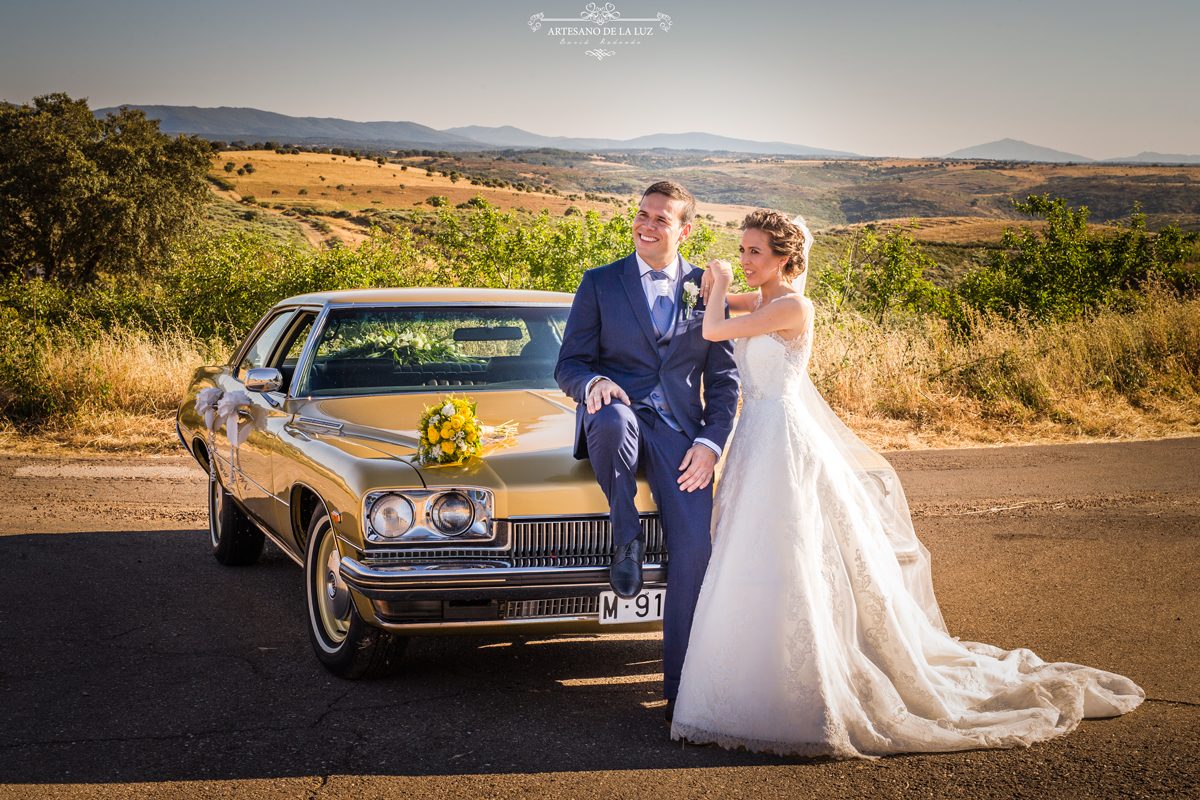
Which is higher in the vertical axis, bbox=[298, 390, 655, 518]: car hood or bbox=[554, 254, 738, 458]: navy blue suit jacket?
bbox=[554, 254, 738, 458]: navy blue suit jacket

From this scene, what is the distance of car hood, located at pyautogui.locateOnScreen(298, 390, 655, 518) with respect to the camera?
11.3ft

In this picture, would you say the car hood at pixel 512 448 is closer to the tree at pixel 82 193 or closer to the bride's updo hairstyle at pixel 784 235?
the bride's updo hairstyle at pixel 784 235

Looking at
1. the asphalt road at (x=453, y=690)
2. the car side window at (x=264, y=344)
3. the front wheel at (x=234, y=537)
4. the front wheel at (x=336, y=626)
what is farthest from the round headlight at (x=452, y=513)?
the car side window at (x=264, y=344)

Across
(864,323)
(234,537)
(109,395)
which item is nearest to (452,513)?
(234,537)

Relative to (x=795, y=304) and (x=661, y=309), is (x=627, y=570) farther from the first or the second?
(x=795, y=304)

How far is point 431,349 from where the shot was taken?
511 cm

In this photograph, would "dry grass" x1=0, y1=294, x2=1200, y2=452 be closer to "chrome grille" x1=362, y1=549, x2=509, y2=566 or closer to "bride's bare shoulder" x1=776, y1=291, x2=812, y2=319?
"bride's bare shoulder" x1=776, y1=291, x2=812, y2=319

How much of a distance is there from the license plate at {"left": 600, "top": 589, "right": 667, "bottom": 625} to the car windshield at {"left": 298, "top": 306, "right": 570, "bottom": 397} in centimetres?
168

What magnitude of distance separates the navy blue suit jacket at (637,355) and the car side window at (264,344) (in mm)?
2646

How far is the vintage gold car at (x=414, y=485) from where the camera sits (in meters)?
3.41

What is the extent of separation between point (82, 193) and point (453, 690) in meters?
35.2

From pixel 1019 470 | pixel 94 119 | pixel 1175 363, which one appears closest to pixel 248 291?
pixel 1019 470

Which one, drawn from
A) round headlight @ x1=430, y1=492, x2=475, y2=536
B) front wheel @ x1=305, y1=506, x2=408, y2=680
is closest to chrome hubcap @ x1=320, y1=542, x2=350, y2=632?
front wheel @ x1=305, y1=506, x2=408, y2=680

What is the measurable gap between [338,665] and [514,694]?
0.76 metres
